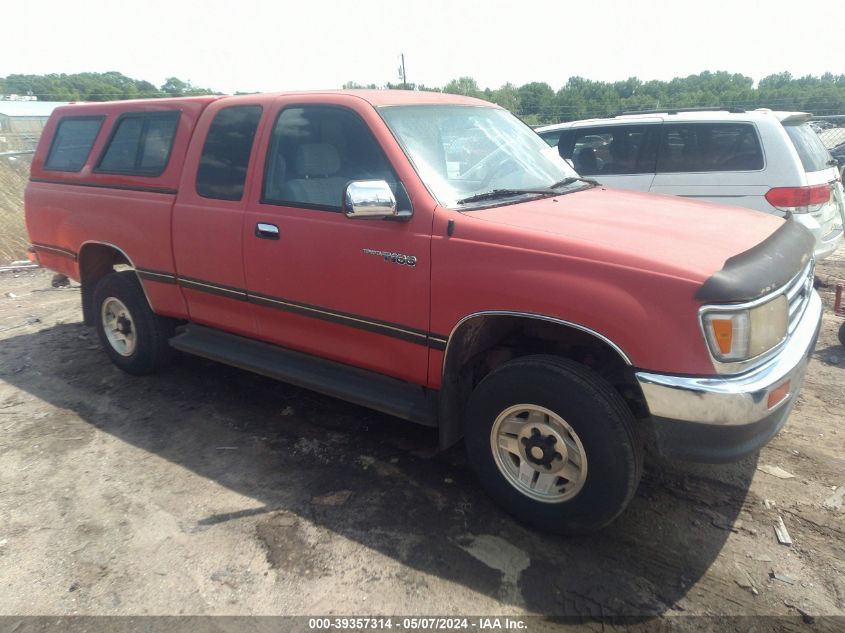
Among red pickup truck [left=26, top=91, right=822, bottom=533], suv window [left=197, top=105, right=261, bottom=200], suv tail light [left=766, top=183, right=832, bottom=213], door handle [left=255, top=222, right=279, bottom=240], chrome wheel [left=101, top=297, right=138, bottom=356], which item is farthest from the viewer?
suv tail light [left=766, top=183, right=832, bottom=213]

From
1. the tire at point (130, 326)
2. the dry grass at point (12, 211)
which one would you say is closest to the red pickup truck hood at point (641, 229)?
the tire at point (130, 326)

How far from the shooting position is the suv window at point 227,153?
155 inches

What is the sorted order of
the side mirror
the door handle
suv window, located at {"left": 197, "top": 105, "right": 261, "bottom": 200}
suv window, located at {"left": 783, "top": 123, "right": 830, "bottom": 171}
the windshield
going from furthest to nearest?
suv window, located at {"left": 783, "top": 123, "right": 830, "bottom": 171} → suv window, located at {"left": 197, "top": 105, "right": 261, "bottom": 200} → the door handle → the windshield → the side mirror

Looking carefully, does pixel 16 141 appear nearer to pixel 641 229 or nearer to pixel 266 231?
pixel 266 231

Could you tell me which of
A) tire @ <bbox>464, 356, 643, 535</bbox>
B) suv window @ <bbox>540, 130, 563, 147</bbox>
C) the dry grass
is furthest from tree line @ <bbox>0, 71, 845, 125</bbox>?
tire @ <bbox>464, 356, 643, 535</bbox>

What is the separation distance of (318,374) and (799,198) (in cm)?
489

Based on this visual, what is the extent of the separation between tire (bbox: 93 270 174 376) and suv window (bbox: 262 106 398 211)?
1.69m

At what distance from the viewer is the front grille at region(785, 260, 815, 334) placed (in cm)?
294

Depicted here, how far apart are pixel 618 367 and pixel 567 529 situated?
2.66 feet

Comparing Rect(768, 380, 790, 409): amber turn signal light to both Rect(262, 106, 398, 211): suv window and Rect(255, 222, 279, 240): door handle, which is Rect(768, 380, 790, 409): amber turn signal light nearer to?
Rect(262, 106, 398, 211): suv window

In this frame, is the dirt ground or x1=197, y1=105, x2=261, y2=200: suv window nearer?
the dirt ground

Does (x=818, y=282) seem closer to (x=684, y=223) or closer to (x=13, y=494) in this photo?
(x=684, y=223)

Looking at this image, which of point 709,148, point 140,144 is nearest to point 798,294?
point 709,148

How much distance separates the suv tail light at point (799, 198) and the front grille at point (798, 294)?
2.82 metres
